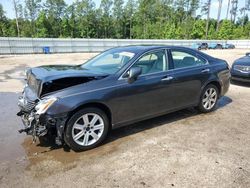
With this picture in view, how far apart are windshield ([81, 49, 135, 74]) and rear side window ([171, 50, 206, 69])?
3.19ft

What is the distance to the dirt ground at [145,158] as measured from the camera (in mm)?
3045

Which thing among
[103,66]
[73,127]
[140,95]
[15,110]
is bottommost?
[15,110]

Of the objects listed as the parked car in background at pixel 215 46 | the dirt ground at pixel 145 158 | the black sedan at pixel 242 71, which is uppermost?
the black sedan at pixel 242 71

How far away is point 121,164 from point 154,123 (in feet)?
5.61

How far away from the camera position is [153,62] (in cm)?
456

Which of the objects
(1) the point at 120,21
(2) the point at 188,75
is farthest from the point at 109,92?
(1) the point at 120,21

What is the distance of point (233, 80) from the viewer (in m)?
9.13

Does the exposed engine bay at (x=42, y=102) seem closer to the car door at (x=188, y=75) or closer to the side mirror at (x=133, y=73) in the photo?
the side mirror at (x=133, y=73)

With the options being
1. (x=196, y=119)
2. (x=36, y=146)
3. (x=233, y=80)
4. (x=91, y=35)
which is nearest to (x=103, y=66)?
(x=36, y=146)

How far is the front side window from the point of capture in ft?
14.3

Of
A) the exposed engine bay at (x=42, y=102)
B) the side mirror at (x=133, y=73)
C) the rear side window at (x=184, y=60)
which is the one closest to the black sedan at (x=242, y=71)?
the rear side window at (x=184, y=60)

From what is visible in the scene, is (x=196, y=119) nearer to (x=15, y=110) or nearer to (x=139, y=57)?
(x=139, y=57)

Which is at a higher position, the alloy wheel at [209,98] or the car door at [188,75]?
the car door at [188,75]

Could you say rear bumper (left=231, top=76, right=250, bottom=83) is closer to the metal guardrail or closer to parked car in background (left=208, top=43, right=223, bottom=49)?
the metal guardrail
